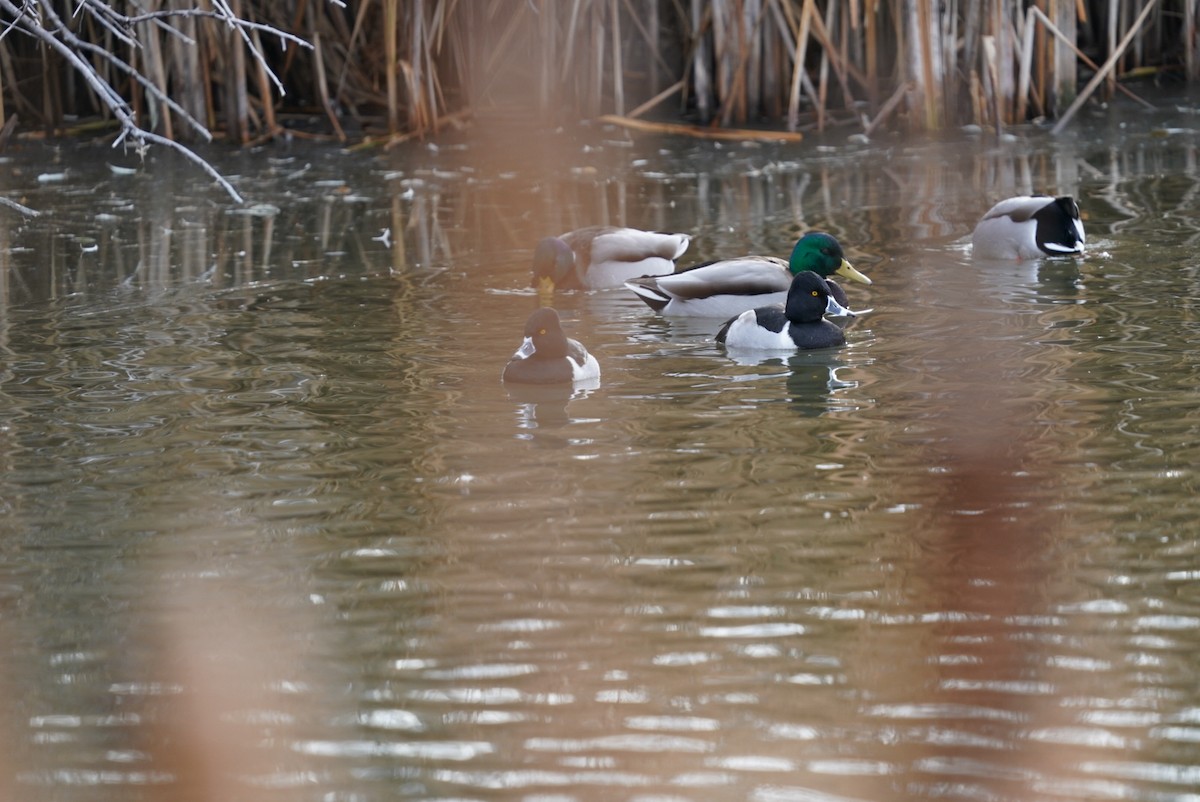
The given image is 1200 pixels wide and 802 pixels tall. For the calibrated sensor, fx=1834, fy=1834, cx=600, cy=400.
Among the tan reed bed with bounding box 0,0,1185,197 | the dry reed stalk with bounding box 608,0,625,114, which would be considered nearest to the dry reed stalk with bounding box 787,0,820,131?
the tan reed bed with bounding box 0,0,1185,197

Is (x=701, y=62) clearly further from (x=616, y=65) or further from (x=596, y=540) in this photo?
(x=596, y=540)

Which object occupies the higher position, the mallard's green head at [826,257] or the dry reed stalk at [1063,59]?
the dry reed stalk at [1063,59]

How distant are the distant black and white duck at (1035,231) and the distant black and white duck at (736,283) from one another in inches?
46.1

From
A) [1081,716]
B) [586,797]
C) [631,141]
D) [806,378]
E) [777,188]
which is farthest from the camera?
[631,141]

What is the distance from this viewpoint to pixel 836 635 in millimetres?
4523

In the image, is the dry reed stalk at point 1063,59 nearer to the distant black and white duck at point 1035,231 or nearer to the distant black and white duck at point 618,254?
the distant black and white duck at point 1035,231

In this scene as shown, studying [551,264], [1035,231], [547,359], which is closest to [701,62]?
[1035,231]

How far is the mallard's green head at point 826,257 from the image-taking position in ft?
30.9

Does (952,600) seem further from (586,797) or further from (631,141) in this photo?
(631,141)

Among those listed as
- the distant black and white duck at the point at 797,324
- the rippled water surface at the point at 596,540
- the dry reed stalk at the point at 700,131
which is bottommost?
the rippled water surface at the point at 596,540

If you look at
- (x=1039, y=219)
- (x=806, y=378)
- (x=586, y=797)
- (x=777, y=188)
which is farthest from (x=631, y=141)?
(x=586, y=797)

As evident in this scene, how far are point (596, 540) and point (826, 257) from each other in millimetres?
4396

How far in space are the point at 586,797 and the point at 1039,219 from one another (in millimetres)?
7134

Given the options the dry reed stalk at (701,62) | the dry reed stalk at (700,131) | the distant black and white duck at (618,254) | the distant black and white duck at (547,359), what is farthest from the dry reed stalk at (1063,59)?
the distant black and white duck at (547,359)
